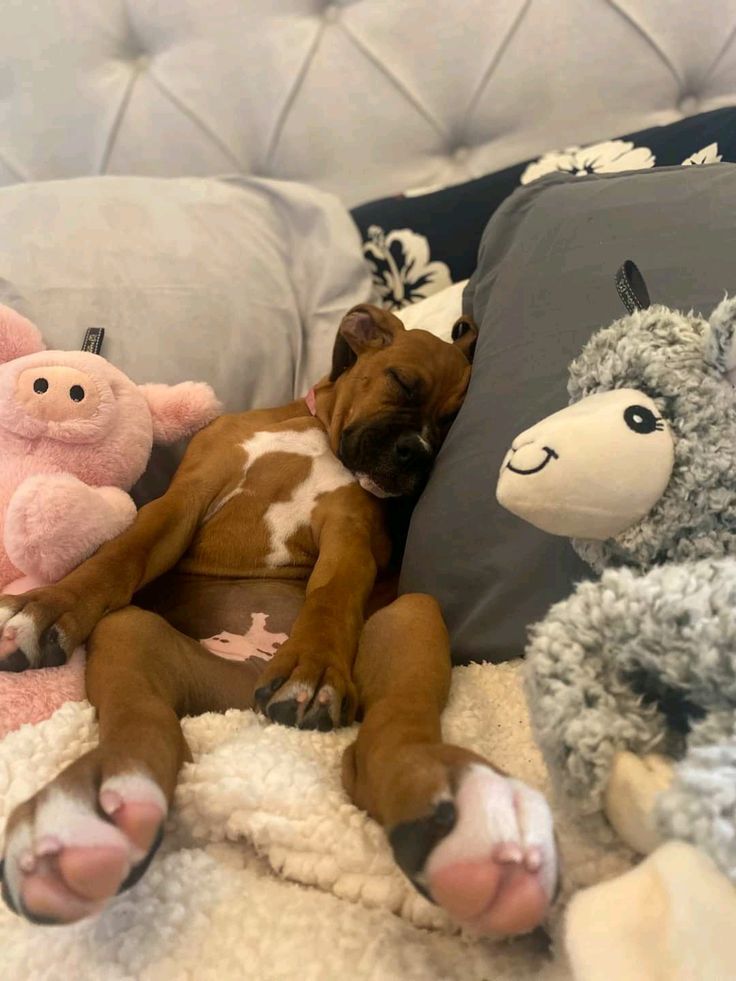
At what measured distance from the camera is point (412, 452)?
53.6 inches

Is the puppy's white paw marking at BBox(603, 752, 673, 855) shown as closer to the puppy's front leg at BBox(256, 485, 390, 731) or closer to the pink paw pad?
the pink paw pad

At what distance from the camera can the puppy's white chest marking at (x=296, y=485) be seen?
1363 millimetres

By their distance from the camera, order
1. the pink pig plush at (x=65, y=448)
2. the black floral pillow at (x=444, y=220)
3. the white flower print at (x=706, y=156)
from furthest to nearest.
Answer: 1. the black floral pillow at (x=444, y=220)
2. the white flower print at (x=706, y=156)
3. the pink pig plush at (x=65, y=448)

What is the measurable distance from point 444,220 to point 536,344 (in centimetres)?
70

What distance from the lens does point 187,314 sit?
1.51m

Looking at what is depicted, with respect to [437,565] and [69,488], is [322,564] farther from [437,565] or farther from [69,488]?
[69,488]

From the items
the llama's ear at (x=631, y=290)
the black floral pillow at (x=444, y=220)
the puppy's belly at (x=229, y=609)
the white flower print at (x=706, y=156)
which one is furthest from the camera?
the black floral pillow at (x=444, y=220)

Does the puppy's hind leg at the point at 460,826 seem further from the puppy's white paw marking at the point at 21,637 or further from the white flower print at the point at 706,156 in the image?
the white flower print at the point at 706,156

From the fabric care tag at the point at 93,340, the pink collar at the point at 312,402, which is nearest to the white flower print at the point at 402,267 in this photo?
the pink collar at the point at 312,402

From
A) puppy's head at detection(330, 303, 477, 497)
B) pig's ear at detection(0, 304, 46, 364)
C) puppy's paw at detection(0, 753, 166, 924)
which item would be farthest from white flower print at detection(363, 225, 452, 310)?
puppy's paw at detection(0, 753, 166, 924)

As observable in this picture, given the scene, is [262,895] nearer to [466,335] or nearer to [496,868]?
[496,868]

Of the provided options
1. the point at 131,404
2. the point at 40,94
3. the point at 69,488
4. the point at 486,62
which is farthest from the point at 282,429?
the point at 40,94

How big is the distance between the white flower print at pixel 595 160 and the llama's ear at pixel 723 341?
96 centimetres

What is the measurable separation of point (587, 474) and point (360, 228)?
1.29m
